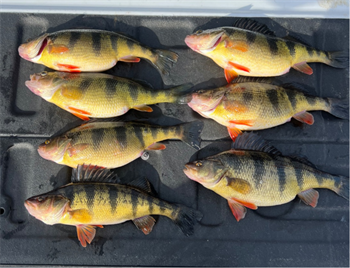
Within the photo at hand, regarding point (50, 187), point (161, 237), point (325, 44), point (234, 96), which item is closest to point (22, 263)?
point (50, 187)

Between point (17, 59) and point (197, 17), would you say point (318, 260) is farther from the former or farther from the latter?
point (17, 59)

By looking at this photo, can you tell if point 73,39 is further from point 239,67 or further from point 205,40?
point 239,67

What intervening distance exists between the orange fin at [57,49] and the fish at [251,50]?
116cm

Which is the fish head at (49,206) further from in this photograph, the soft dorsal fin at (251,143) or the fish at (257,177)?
the soft dorsal fin at (251,143)

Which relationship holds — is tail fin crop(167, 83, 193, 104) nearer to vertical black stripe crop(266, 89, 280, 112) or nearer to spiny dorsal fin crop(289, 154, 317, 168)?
vertical black stripe crop(266, 89, 280, 112)

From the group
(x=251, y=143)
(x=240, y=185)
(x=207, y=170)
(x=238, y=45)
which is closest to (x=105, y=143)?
(x=207, y=170)

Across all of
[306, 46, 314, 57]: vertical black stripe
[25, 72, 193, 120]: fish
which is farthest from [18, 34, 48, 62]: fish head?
[306, 46, 314, 57]: vertical black stripe

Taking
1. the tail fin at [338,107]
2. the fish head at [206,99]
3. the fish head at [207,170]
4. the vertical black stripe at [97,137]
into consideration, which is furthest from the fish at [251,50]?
the vertical black stripe at [97,137]

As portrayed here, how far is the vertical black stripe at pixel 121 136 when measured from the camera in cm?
250

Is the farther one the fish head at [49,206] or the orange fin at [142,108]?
the orange fin at [142,108]

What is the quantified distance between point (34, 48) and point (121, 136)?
1175 mm

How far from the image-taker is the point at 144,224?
2.52 meters

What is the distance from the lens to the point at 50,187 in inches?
105

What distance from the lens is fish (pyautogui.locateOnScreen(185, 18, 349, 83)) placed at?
2.65 meters
